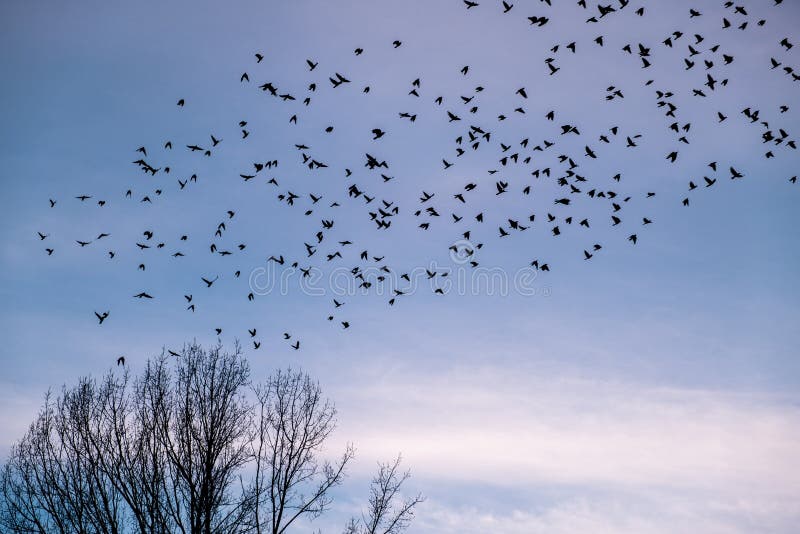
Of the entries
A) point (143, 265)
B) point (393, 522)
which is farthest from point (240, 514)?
point (143, 265)

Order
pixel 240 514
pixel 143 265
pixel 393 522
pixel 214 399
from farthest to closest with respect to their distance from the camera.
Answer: pixel 393 522, pixel 214 399, pixel 240 514, pixel 143 265

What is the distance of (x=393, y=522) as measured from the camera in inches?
851

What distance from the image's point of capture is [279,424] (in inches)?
816

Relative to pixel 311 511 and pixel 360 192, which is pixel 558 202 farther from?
pixel 311 511

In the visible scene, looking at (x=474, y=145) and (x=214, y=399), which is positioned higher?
(x=474, y=145)

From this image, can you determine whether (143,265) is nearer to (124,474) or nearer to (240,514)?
(124,474)

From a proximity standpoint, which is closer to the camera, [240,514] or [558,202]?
[558,202]

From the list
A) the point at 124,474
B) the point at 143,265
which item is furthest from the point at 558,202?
the point at 124,474

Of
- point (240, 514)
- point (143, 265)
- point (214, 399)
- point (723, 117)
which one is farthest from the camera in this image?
point (214, 399)

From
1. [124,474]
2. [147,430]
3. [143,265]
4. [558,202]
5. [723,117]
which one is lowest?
[124,474]

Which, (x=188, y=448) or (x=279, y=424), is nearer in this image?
(x=188, y=448)

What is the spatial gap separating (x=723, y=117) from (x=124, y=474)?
1888 cm

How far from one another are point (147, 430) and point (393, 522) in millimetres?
9053

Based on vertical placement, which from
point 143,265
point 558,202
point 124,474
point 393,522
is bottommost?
point 393,522
